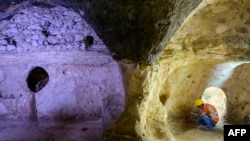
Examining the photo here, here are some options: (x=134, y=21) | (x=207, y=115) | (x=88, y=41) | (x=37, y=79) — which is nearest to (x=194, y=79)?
(x=207, y=115)

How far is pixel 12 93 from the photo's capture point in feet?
11.8

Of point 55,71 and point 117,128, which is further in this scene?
point 55,71

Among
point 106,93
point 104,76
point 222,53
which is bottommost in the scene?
point 106,93

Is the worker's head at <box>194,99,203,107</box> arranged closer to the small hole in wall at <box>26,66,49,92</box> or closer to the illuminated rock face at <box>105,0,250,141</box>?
the illuminated rock face at <box>105,0,250,141</box>

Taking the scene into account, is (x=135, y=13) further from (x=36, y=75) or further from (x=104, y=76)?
(x=36, y=75)

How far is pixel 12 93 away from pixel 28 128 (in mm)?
619

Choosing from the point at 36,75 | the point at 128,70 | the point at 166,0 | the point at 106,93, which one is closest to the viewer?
the point at 166,0

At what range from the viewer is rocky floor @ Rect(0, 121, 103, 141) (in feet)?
9.95

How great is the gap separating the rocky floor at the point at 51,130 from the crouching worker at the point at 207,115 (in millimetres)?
2665

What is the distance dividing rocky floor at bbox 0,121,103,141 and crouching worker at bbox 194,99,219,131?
8.74 ft

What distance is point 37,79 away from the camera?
375 cm

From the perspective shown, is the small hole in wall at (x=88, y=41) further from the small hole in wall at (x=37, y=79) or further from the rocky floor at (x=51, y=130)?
the rocky floor at (x=51, y=130)

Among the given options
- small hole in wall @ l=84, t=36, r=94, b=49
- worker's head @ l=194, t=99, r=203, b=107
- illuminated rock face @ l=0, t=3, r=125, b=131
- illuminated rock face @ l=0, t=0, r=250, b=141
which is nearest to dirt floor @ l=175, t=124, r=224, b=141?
worker's head @ l=194, t=99, r=203, b=107

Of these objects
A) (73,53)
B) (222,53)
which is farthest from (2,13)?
(222,53)
